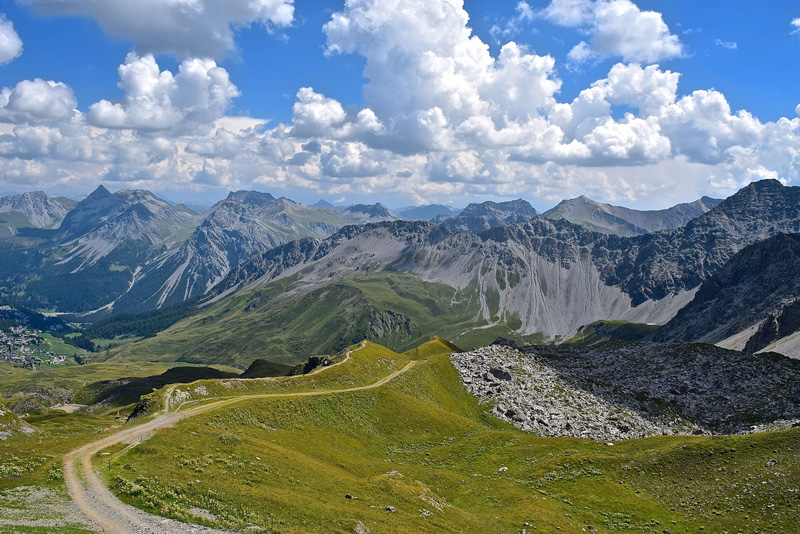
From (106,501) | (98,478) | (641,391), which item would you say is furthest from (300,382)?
(641,391)

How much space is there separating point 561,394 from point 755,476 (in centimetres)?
5836

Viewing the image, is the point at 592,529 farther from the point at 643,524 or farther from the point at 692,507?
the point at 692,507

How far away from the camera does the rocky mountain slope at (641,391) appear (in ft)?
325

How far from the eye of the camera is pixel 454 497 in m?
63.4

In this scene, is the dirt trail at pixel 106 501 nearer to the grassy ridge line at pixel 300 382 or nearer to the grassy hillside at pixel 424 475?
the grassy hillside at pixel 424 475

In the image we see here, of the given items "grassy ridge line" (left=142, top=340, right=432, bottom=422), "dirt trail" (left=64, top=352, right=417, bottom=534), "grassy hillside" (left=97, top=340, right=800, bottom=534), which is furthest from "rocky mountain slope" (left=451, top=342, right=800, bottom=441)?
"dirt trail" (left=64, top=352, right=417, bottom=534)

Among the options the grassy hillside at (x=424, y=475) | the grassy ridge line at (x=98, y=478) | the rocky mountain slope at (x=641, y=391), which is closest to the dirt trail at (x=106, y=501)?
the grassy ridge line at (x=98, y=478)

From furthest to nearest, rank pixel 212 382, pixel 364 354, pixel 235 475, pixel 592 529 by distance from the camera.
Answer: pixel 364 354
pixel 212 382
pixel 592 529
pixel 235 475

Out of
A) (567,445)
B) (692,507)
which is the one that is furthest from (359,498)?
(567,445)

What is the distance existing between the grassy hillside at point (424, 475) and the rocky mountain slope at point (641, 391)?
20797 millimetres

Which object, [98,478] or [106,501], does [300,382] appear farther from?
[106,501]

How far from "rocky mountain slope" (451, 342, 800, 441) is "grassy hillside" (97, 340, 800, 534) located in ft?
68.2

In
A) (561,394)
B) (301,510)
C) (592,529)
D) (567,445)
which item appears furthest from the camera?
(561,394)

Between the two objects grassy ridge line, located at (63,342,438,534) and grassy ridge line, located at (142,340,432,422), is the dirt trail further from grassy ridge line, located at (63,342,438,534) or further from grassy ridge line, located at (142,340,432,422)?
grassy ridge line, located at (142,340,432,422)
